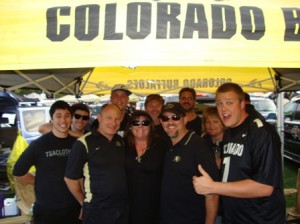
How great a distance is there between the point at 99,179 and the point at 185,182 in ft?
2.40

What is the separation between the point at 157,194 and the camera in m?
2.78

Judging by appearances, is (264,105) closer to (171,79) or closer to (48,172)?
(171,79)

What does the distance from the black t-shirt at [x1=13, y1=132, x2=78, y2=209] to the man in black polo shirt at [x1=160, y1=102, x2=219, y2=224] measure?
39.7 inches

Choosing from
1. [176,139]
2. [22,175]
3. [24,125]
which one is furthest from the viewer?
[24,125]

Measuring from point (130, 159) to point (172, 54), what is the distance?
1.18 m

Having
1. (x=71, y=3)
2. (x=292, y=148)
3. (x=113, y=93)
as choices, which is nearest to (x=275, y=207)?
(x=71, y=3)

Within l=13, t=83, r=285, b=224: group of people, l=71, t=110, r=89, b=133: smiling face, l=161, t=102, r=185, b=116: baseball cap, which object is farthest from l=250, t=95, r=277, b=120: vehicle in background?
l=161, t=102, r=185, b=116: baseball cap

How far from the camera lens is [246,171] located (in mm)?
2197

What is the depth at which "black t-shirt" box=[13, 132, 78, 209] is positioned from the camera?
2.98m

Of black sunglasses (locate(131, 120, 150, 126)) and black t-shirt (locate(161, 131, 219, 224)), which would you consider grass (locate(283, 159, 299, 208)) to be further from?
black sunglasses (locate(131, 120, 150, 126))

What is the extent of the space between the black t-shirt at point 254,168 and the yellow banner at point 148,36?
53 cm

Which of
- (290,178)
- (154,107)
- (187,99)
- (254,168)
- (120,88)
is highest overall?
(120,88)

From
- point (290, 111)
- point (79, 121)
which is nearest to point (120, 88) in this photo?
point (79, 121)

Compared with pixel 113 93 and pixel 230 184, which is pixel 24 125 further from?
pixel 230 184
